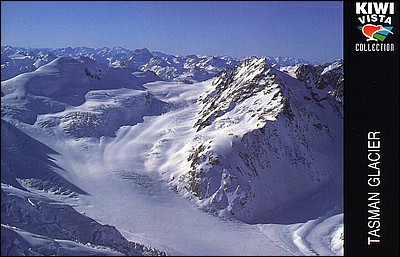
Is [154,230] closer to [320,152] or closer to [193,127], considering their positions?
[320,152]

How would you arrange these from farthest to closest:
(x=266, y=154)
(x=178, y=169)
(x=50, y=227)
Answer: (x=178, y=169) → (x=266, y=154) → (x=50, y=227)

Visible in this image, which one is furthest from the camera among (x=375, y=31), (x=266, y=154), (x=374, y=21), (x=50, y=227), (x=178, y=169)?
(x=178, y=169)

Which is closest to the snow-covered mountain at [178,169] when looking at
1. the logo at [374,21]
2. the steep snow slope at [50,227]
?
the steep snow slope at [50,227]

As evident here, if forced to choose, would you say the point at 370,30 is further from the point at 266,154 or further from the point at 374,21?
the point at 266,154

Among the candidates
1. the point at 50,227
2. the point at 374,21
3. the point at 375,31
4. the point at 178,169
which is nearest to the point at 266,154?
the point at 178,169

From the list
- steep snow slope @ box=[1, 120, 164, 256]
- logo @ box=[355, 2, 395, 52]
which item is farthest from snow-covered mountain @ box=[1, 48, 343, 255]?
logo @ box=[355, 2, 395, 52]

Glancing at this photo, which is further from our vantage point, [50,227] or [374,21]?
[50,227]

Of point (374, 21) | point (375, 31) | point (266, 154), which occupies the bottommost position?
point (266, 154)
